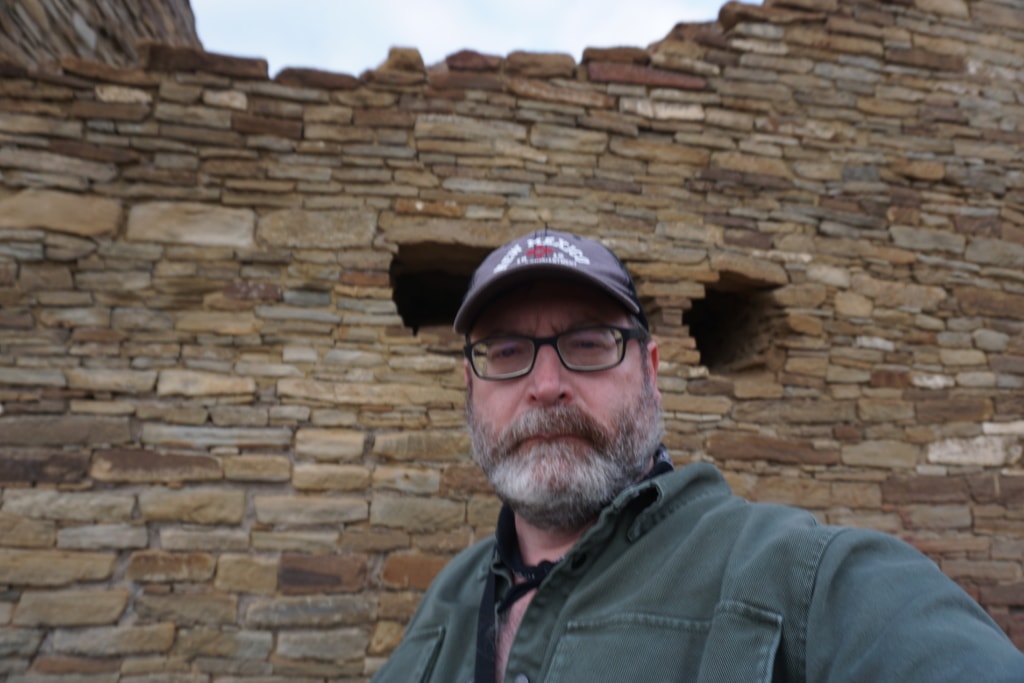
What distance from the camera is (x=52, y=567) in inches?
105

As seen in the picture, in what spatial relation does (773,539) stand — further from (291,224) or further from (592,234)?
(291,224)

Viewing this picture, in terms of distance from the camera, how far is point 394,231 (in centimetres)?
320

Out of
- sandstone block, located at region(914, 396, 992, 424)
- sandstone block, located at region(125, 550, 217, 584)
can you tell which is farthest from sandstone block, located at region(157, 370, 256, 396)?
sandstone block, located at region(914, 396, 992, 424)

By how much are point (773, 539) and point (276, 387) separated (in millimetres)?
2517

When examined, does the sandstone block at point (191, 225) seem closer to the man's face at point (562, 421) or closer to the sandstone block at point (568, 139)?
the sandstone block at point (568, 139)

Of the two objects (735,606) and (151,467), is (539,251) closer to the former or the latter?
(735,606)

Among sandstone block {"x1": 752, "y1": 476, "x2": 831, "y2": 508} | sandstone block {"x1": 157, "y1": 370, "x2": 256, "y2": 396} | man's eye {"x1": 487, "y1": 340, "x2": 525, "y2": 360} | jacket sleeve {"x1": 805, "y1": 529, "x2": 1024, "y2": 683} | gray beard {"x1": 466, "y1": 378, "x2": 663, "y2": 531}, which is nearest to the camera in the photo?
jacket sleeve {"x1": 805, "y1": 529, "x2": 1024, "y2": 683}

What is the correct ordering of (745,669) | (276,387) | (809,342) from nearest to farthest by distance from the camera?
(745,669) < (276,387) < (809,342)

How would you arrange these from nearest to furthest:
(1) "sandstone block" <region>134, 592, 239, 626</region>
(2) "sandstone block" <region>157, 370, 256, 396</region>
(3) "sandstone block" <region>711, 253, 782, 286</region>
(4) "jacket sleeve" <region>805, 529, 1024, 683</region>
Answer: (4) "jacket sleeve" <region>805, 529, 1024, 683</region>
(1) "sandstone block" <region>134, 592, 239, 626</region>
(2) "sandstone block" <region>157, 370, 256, 396</region>
(3) "sandstone block" <region>711, 253, 782, 286</region>

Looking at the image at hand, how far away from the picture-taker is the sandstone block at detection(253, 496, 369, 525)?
285 centimetres

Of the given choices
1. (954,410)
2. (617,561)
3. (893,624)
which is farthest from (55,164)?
(954,410)

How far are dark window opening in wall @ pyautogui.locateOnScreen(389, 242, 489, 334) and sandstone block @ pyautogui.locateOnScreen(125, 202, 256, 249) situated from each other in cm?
75

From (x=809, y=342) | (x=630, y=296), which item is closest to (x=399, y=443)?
(x=630, y=296)

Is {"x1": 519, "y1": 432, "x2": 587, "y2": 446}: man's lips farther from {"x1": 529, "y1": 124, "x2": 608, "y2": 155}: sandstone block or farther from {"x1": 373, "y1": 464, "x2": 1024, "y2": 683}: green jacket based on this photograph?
{"x1": 529, "y1": 124, "x2": 608, "y2": 155}: sandstone block
